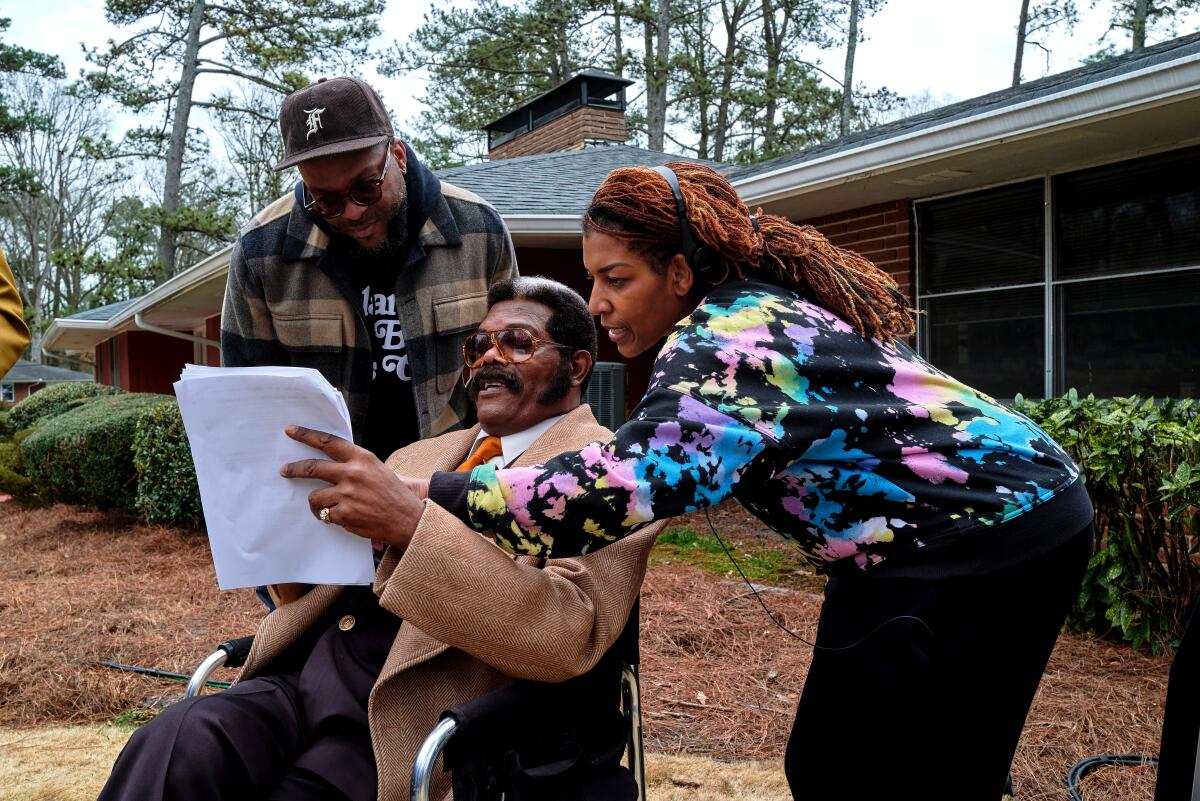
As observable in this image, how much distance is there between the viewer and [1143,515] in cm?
424

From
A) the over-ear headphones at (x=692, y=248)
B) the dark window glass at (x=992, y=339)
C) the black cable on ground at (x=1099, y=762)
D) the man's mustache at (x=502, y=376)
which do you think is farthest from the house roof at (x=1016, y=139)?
→ the over-ear headphones at (x=692, y=248)

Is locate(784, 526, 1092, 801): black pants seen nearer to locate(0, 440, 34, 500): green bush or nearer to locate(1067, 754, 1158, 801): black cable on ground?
locate(1067, 754, 1158, 801): black cable on ground

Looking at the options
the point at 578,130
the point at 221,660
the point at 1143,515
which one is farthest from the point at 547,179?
the point at 221,660

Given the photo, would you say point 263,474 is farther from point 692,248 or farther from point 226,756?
point 692,248

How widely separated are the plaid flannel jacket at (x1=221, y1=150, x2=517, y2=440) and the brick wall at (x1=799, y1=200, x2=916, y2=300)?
508 centimetres

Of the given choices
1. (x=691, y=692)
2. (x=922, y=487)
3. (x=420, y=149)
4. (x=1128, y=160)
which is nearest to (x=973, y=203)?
(x=1128, y=160)

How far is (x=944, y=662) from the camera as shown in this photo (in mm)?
1654

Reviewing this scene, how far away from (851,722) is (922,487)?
43cm

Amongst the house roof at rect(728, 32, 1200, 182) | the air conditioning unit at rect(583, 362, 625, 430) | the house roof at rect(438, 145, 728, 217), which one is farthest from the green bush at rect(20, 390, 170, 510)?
the house roof at rect(728, 32, 1200, 182)

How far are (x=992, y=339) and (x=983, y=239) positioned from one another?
0.71 meters

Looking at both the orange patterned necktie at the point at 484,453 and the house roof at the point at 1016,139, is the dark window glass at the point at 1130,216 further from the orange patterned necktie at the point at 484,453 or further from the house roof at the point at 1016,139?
the orange patterned necktie at the point at 484,453

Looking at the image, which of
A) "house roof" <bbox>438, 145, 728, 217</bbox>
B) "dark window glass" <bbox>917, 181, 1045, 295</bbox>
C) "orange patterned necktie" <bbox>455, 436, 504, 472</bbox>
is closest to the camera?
"orange patterned necktie" <bbox>455, 436, 504, 472</bbox>

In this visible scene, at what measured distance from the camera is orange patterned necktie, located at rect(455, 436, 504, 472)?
2.48 metres

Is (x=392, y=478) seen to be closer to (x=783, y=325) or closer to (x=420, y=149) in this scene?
(x=783, y=325)
